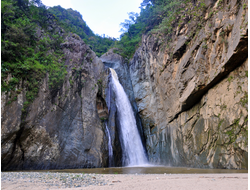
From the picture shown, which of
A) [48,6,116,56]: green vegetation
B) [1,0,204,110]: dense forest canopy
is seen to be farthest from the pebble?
[48,6,116,56]: green vegetation

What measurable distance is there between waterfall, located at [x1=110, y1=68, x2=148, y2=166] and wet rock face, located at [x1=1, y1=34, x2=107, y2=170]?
270 cm

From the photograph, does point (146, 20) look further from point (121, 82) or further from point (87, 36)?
point (87, 36)

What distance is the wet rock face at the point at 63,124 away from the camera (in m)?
10.4

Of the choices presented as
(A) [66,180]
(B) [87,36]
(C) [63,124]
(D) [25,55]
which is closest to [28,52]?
(D) [25,55]

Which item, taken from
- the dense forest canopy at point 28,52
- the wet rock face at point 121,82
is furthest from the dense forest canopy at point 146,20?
the dense forest canopy at point 28,52

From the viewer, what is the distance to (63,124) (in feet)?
43.1

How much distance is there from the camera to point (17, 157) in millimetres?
10305

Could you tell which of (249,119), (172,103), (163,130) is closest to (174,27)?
(172,103)

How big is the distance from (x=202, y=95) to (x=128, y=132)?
844 cm

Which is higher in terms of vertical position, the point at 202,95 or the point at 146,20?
the point at 146,20

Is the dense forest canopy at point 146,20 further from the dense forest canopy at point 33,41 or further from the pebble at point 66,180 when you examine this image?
the pebble at point 66,180

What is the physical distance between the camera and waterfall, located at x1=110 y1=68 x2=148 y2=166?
55.2 feet

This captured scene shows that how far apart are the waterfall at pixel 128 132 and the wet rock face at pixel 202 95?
3.64 ft

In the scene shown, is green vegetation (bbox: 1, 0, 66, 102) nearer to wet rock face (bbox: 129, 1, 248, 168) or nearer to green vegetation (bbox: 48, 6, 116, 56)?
wet rock face (bbox: 129, 1, 248, 168)
